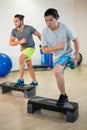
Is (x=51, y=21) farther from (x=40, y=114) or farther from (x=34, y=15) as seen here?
(x=34, y=15)

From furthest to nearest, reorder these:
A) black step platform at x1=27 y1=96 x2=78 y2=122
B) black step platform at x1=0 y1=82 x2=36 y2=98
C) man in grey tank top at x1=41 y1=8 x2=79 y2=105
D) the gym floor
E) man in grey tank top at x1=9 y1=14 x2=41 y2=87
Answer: man in grey tank top at x1=9 y1=14 x2=41 y2=87, black step platform at x1=0 y1=82 x2=36 y2=98, man in grey tank top at x1=41 y1=8 x2=79 y2=105, black step platform at x1=27 y1=96 x2=78 y2=122, the gym floor

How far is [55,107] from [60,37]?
0.97m

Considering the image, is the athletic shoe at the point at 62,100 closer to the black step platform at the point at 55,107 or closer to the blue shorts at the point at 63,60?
the black step platform at the point at 55,107

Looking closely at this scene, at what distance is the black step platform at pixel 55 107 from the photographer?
3.02m

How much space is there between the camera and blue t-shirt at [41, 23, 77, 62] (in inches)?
127

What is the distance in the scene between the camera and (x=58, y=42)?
3246mm

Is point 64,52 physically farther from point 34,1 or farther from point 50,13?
point 34,1

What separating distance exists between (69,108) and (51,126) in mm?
337

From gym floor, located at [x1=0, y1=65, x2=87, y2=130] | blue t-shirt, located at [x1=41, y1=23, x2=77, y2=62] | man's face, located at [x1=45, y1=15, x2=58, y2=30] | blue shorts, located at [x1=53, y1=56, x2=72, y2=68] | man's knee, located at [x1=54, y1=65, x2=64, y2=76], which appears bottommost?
gym floor, located at [x1=0, y1=65, x2=87, y2=130]

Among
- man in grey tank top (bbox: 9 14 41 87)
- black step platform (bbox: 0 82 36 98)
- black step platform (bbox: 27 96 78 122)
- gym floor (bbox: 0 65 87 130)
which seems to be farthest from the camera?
man in grey tank top (bbox: 9 14 41 87)

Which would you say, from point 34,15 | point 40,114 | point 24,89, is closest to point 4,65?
point 24,89

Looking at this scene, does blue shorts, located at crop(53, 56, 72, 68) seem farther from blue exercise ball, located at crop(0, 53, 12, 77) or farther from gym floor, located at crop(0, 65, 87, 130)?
blue exercise ball, located at crop(0, 53, 12, 77)

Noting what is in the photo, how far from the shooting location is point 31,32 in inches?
183

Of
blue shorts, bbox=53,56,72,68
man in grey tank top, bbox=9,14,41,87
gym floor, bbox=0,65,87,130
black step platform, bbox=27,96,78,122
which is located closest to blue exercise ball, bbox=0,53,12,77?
gym floor, bbox=0,65,87,130
